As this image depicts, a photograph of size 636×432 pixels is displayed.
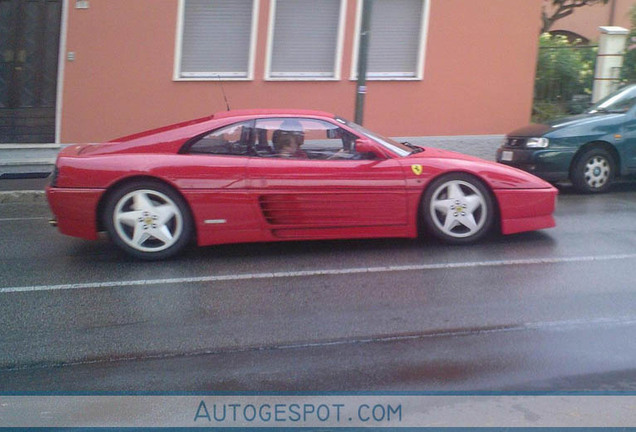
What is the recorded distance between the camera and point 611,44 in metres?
15.7

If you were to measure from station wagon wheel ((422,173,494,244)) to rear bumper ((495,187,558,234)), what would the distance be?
0.13m

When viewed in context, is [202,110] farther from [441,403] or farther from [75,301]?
[441,403]

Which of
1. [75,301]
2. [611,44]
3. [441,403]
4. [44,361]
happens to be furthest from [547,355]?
[611,44]

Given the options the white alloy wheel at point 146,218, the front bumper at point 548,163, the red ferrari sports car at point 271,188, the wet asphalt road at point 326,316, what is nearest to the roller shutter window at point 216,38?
the front bumper at point 548,163

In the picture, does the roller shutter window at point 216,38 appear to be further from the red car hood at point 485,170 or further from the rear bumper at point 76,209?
the red car hood at point 485,170

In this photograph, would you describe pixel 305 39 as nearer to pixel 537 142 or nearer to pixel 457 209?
pixel 537 142

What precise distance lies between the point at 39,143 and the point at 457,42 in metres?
7.48

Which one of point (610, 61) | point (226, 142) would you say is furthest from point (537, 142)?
point (610, 61)

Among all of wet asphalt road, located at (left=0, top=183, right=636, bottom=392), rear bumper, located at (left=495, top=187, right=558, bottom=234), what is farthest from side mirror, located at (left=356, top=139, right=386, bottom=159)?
rear bumper, located at (left=495, top=187, right=558, bottom=234)

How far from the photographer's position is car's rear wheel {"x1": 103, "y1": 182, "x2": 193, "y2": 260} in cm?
718

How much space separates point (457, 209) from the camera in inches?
298

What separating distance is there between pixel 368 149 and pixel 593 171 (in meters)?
4.83

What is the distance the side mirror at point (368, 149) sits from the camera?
24.4 ft

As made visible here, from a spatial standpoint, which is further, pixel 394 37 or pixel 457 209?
pixel 394 37
